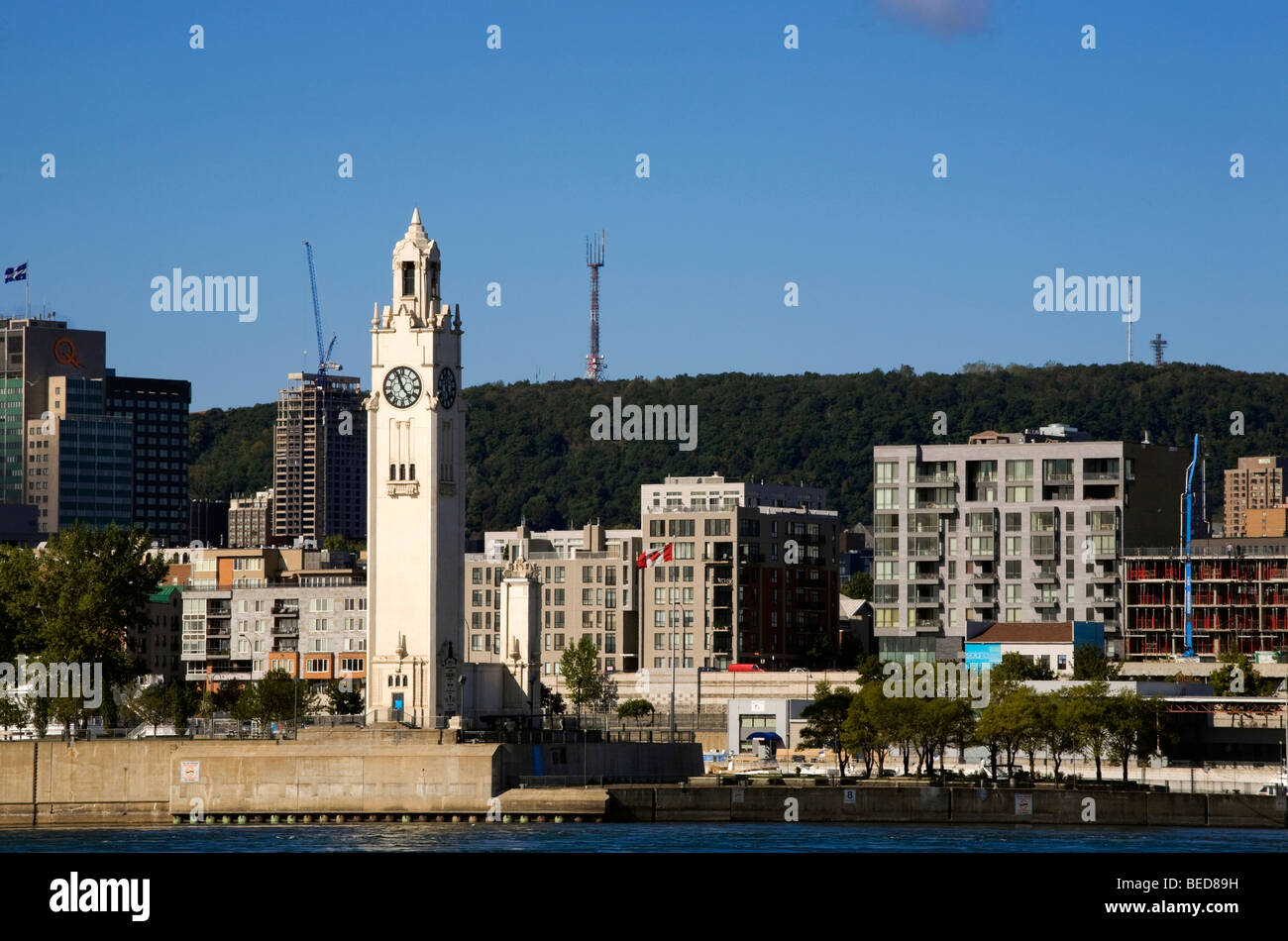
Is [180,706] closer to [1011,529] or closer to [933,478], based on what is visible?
[933,478]

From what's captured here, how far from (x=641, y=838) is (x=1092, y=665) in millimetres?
69886

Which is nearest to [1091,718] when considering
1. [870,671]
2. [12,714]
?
[870,671]

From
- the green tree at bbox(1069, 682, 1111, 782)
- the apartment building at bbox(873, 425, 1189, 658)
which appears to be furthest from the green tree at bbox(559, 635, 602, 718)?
the green tree at bbox(1069, 682, 1111, 782)

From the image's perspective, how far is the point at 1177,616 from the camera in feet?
573

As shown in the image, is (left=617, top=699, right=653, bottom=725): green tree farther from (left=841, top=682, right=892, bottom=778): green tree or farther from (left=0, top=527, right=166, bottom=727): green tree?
(left=0, top=527, right=166, bottom=727): green tree

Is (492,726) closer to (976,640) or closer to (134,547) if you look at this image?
(134,547)

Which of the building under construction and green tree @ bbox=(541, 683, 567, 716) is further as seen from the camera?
the building under construction

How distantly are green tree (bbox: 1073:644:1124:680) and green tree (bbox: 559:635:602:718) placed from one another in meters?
37.8

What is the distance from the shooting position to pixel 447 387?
387ft

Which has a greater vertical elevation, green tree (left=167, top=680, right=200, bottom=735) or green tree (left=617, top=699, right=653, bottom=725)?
green tree (left=167, top=680, right=200, bottom=735)

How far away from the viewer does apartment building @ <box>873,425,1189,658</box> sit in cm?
17962

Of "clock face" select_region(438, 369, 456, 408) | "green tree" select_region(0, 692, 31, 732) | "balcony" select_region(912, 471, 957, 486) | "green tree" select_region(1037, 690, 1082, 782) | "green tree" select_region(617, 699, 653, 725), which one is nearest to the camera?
"clock face" select_region(438, 369, 456, 408)

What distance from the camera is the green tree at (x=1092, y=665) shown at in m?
153
